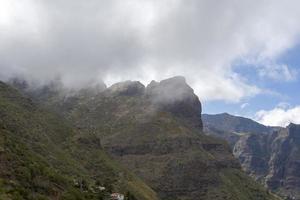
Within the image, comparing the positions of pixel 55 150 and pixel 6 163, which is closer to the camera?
pixel 6 163

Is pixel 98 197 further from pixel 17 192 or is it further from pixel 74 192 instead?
pixel 17 192

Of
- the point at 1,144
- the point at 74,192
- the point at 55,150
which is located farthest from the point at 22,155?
the point at 55,150

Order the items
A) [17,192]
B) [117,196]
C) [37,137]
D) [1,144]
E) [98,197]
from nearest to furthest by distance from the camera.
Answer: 1. [17,192]
2. [1,144]
3. [98,197]
4. [117,196]
5. [37,137]

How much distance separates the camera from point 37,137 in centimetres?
19438

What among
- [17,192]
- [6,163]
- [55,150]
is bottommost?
[17,192]

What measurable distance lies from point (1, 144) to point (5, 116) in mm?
68250

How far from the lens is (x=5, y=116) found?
18988 cm

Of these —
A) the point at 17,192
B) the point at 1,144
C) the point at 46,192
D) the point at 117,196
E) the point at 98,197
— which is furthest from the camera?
the point at 117,196

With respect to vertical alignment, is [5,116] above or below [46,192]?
above

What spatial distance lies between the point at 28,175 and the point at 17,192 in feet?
48.5

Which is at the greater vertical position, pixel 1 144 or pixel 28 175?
pixel 1 144

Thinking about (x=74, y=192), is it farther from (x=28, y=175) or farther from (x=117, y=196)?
(x=117, y=196)

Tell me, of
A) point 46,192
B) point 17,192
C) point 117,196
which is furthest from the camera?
point 117,196

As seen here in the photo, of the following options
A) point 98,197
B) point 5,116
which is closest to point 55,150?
point 5,116
